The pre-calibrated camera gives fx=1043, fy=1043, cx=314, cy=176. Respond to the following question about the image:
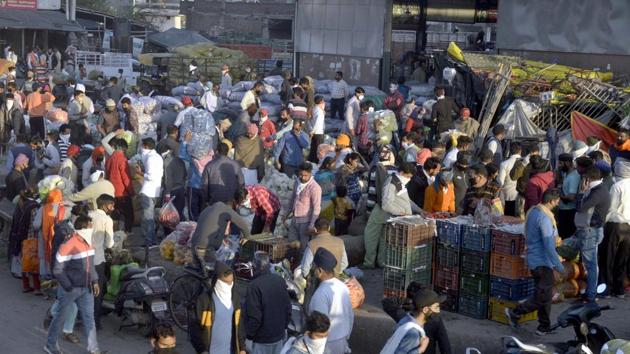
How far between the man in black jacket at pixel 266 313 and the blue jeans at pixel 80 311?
257 cm

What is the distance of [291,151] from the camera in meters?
15.6

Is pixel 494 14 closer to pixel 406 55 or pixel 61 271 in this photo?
pixel 406 55

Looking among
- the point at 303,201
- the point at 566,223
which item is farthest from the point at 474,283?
the point at 303,201

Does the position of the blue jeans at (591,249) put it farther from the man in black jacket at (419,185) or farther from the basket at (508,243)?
the man in black jacket at (419,185)

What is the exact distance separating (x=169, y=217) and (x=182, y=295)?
104 inches

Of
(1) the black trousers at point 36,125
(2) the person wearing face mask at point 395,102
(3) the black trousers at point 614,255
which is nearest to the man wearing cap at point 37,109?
(1) the black trousers at point 36,125

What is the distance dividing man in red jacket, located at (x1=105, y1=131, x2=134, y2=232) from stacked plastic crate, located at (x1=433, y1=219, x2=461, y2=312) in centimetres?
514

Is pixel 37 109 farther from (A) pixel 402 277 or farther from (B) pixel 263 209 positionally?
(A) pixel 402 277

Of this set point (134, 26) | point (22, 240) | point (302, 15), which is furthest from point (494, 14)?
point (134, 26)

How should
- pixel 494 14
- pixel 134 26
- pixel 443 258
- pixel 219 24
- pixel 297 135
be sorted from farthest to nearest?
pixel 219 24 → pixel 134 26 → pixel 494 14 → pixel 297 135 → pixel 443 258

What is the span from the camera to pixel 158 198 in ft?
48.6

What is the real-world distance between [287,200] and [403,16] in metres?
13.8

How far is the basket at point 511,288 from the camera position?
10.5 meters

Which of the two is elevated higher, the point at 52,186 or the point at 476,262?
the point at 52,186
